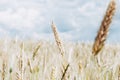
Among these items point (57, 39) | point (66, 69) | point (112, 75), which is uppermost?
point (57, 39)

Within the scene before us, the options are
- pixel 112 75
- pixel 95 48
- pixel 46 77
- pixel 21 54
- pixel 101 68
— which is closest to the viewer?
pixel 21 54

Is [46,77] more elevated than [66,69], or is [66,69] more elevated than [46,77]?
[66,69]

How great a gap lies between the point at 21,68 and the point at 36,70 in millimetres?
905

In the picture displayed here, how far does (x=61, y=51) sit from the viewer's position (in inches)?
54.2

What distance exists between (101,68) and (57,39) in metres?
0.51

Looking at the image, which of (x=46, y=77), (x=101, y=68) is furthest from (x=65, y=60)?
(x=46, y=77)

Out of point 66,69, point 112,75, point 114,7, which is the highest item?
point 114,7

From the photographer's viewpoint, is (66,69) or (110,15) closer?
(66,69)

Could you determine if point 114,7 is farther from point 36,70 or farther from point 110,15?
point 36,70

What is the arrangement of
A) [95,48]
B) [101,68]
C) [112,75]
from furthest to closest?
1. [112,75]
2. [101,68]
3. [95,48]

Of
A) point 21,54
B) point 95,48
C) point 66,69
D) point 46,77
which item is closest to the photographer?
point 66,69

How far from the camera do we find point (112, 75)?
7.18 feet

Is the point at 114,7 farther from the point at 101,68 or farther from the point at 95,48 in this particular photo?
the point at 101,68

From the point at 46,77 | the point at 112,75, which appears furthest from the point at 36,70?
the point at 112,75
